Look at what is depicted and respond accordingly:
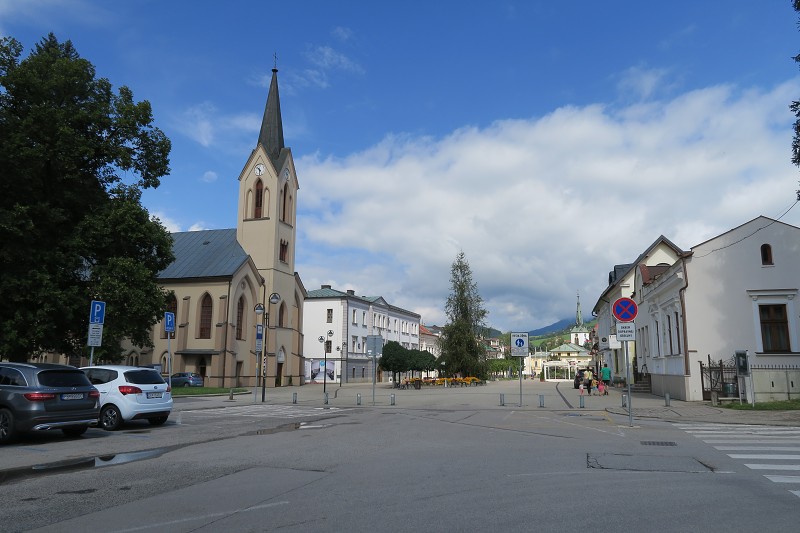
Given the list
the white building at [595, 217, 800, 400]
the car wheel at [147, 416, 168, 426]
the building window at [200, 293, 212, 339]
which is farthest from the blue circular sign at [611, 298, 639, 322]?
the building window at [200, 293, 212, 339]

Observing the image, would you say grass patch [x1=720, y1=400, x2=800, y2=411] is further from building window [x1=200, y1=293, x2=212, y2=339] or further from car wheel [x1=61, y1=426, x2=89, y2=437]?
building window [x1=200, y1=293, x2=212, y2=339]

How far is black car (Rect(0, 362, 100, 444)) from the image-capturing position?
1229 centimetres

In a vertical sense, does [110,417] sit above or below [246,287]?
below

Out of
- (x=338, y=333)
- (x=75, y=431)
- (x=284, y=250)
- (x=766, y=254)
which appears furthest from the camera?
(x=338, y=333)

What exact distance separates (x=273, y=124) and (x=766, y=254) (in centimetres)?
4660

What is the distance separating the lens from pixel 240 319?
54875 mm

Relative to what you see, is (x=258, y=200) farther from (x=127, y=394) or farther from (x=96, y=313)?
(x=127, y=394)

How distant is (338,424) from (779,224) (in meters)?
22.3

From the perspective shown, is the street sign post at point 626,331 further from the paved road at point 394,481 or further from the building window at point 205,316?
the building window at point 205,316

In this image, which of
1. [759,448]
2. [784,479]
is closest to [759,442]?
[759,448]

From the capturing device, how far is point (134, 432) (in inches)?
601

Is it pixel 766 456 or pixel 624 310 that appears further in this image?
pixel 624 310

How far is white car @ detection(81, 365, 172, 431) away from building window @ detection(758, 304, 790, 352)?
25.4 meters

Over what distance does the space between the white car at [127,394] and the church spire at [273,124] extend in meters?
45.4
